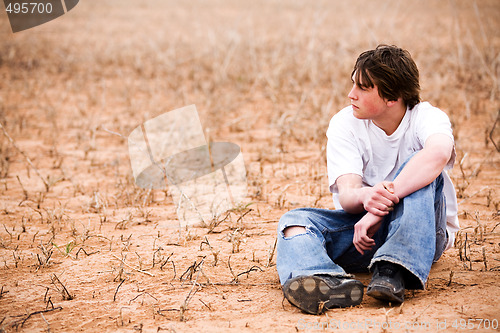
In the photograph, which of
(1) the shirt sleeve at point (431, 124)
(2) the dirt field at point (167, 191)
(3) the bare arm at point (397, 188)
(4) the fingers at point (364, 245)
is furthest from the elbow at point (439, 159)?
(2) the dirt field at point (167, 191)

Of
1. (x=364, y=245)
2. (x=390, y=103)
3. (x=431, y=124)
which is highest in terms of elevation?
(x=390, y=103)

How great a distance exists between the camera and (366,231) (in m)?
2.49

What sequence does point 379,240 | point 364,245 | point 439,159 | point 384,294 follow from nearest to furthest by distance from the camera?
point 384,294, point 439,159, point 364,245, point 379,240

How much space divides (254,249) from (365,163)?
2.66 ft

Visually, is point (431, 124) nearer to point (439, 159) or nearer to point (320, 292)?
point (439, 159)

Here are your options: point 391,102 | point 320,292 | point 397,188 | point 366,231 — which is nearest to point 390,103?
point 391,102

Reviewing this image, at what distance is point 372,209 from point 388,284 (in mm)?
358

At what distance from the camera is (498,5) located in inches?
470

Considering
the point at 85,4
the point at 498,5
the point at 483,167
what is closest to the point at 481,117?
the point at 483,167

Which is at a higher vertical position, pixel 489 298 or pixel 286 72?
pixel 286 72

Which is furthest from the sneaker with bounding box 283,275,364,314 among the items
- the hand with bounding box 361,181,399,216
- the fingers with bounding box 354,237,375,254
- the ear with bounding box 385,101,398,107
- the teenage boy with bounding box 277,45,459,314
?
the ear with bounding box 385,101,398,107

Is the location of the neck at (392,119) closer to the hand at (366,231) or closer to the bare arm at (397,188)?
the bare arm at (397,188)

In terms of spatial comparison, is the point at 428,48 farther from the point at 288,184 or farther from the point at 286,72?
the point at 288,184

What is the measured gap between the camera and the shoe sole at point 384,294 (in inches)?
88.6
